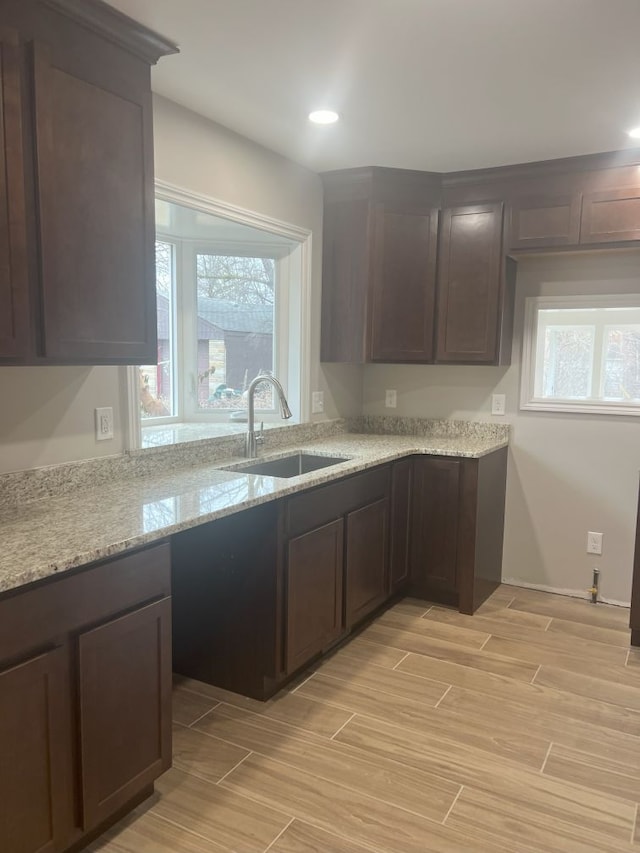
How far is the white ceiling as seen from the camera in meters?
1.83

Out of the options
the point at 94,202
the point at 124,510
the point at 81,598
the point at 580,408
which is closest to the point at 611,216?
the point at 580,408

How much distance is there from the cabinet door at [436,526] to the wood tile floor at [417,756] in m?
0.42

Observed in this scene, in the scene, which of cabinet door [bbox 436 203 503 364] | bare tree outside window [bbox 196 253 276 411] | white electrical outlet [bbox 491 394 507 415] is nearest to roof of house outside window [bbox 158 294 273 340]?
bare tree outside window [bbox 196 253 276 411]

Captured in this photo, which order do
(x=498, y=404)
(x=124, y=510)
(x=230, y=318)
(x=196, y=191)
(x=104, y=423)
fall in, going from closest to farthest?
(x=124, y=510)
(x=104, y=423)
(x=196, y=191)
(x=230, y=318)
(x=498, y=404)

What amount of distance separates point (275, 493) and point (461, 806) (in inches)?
45.6

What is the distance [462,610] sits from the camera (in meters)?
3.39

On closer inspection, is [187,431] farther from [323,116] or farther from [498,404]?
[498,404]

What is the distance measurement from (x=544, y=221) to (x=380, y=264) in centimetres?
88

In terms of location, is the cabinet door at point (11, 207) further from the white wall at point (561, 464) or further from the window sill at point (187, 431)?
the white wall at point (561, 464)

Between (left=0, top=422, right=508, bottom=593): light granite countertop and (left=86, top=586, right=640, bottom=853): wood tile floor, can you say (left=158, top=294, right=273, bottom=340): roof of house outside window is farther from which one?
(left=86, top=586, right=640, bottom=853): wood tile floor

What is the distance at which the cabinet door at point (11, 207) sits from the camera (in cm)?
158

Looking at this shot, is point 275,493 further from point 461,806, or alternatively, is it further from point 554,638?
point 554,638

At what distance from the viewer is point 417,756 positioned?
216 cm

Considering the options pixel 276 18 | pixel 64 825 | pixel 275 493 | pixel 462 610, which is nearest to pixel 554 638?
pixel 462 610
